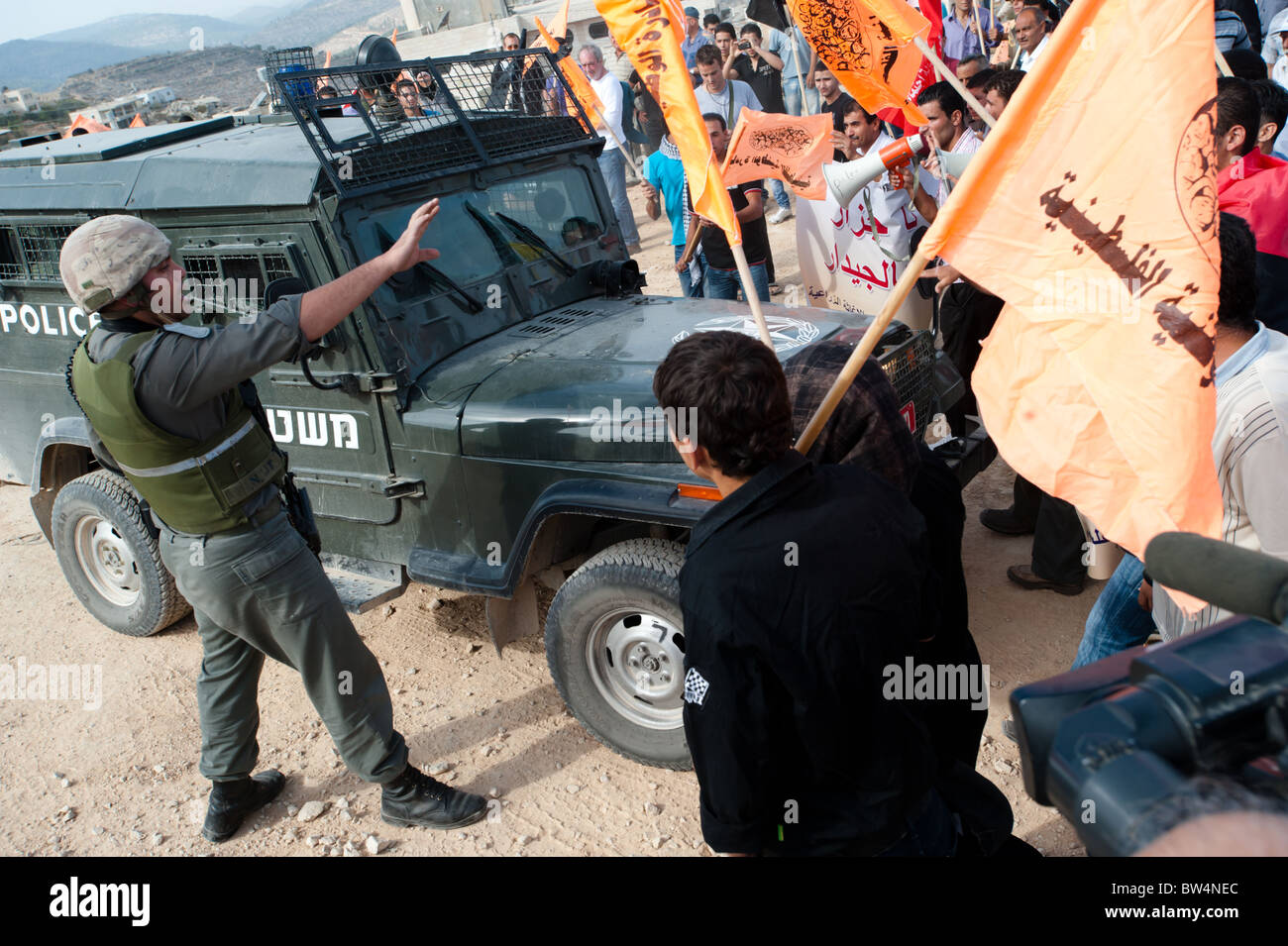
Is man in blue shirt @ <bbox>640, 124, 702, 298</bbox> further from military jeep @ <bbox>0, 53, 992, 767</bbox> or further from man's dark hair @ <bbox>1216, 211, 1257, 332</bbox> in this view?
man's dark hair @ <bbox>1216, 211, 1257, 332</bbox>

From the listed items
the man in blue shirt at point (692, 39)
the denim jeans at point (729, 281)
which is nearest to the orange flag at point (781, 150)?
the denim jeans at point (729, 281)

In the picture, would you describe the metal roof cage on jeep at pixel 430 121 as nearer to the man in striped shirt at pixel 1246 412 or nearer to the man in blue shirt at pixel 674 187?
the man in blue shirt at pixel 674 187

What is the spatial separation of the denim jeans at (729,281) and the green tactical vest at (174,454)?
165 inches

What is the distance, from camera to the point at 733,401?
5.87ft

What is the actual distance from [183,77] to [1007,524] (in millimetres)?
54300

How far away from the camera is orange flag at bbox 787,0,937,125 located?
4750 millimetres

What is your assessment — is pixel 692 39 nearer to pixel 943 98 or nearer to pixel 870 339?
pixel 943 98

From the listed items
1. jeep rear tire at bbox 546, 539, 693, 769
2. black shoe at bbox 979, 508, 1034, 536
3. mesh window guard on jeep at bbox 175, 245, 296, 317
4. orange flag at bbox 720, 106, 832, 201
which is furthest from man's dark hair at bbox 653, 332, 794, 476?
black shoe at bbox 979, 508, 1034, 536

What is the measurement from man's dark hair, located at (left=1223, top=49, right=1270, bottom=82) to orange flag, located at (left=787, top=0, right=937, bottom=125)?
2.28 m

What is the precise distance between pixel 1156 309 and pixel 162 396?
2638 millimetres

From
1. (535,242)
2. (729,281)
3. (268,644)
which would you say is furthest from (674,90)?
(729,281)

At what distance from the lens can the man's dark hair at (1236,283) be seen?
2340 millimetres
